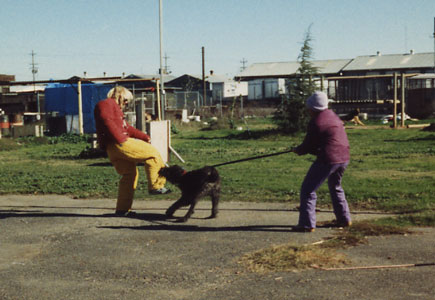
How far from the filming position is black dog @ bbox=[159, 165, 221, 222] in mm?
7211

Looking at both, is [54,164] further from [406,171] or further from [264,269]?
[264,269]

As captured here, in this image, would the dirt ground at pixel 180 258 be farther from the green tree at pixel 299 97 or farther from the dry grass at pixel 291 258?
the green tree at pixel 299 97

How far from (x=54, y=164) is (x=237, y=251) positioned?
10375mm

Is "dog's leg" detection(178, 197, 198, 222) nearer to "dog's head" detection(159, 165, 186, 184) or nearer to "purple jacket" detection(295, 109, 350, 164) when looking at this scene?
"dog's head" detection(159, 165, 186, 184)

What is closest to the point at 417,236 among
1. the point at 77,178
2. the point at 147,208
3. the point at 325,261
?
the point at 325,261

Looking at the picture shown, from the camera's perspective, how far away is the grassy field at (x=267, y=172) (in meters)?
8.78

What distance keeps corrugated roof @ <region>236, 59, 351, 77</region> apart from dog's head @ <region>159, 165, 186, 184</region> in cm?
5854

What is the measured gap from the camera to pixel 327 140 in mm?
6324

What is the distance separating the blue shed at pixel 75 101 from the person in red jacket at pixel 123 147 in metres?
20.1

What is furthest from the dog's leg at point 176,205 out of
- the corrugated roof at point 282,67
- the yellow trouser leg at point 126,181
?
the corrugated roof at point 282,67

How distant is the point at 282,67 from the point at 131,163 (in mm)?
61986

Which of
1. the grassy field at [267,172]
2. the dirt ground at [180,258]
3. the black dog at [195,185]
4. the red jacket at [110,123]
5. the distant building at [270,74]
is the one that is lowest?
the dirt ground at [180,258]

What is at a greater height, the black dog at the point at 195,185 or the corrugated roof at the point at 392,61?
the corrugated roof at the point at 392,61

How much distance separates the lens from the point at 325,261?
16.9 feet
